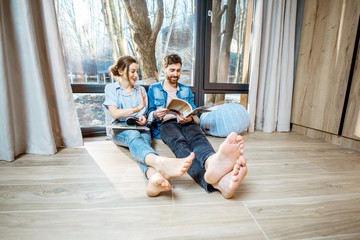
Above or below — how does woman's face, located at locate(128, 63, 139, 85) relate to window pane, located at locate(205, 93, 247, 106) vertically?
above

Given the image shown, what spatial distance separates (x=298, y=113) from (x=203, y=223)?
1720 mm

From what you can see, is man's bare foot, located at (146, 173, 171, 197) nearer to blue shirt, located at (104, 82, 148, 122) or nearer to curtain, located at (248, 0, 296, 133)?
blue shirt, located at (104, 82, 148, 122)

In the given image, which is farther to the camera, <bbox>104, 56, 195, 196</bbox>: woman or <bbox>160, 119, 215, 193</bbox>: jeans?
<bbox>104, 56, 195, 196</bbox>: woman

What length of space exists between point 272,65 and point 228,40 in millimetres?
636

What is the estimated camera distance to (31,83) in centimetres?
104

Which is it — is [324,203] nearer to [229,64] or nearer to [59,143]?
[59,143]

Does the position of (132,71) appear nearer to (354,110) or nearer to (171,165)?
(171,165)

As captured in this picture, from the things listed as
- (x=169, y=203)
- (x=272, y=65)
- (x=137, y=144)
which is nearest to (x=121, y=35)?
(x=137, y=144)

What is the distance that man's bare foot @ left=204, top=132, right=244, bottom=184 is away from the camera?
608mm

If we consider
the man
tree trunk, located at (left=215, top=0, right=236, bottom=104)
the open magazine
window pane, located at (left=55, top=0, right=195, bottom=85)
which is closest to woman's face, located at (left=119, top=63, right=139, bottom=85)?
the man

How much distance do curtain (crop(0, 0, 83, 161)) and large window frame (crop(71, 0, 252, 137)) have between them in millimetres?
314

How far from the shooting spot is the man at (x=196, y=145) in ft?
2.01

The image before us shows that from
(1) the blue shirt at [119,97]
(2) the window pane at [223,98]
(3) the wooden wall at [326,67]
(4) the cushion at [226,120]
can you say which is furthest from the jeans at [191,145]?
(3) the wooden wall at [326,67]

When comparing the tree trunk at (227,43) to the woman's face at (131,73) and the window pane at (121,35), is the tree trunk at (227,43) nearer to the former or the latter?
the window pane at (121,35)
